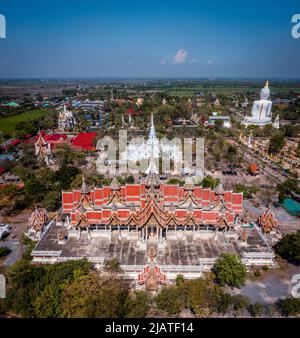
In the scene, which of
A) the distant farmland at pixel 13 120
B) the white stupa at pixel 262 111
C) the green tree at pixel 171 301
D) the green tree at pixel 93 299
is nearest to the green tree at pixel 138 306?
the green tree at pixel 93 299

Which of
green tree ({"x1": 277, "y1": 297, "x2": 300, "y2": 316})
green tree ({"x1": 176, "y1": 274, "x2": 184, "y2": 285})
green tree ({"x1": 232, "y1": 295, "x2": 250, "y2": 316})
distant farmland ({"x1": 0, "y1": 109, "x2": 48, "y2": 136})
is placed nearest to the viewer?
green tree ({"x1": 277, "y1": 297, "x2": 300, "y2": 316})

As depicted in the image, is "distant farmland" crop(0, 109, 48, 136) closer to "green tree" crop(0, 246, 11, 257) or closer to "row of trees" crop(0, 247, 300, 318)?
"green tree" crop(0, 246, 11, 257)

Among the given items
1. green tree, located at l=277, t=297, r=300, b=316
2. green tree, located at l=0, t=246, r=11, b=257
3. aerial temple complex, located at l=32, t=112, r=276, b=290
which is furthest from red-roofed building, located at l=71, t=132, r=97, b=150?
green tree, located at l=277, t=297, r=300, b=316

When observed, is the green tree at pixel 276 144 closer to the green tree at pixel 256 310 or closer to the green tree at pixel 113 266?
the green tree at pixel 256 310

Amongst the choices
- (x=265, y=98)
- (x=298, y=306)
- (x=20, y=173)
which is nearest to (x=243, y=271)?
(x=298, y=306)

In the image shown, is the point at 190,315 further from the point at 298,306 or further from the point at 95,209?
the point at 95,209

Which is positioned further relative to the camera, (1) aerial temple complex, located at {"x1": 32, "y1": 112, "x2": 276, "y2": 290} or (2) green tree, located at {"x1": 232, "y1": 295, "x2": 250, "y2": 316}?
(1) aerial temple complex, located at {"x1": 32, "y1": 112, "x2": 276, "y2": 290}

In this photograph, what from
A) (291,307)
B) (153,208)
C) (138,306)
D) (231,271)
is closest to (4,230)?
(153,208)

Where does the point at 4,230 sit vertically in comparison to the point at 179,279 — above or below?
below

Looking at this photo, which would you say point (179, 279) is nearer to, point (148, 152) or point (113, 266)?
point (113, 266)
